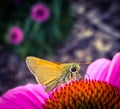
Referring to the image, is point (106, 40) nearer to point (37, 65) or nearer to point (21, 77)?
point (21, 77)

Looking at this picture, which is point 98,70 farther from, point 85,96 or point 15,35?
point 15,35

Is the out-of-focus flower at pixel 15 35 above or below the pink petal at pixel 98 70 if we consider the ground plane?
below

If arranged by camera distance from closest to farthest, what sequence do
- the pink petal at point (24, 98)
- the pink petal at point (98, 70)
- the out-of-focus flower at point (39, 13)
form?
the pink petal at point (24, 98) → the pink petal at point (98, 70) → the out-of-focus flower at point (39, 13)

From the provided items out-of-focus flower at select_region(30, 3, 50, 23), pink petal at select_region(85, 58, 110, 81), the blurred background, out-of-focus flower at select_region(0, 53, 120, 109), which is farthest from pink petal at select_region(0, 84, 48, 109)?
out-of-focus flower at select_region(30, 3, 50, 23)

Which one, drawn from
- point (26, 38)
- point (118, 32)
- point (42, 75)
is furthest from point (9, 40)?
point (42, 75)

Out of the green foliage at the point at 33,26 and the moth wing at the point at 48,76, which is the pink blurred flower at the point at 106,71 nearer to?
the moth wing at the point at 48,76

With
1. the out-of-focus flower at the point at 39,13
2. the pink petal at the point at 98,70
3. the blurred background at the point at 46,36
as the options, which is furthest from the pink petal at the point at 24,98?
the out-of-focus flower at the point at 39,13
